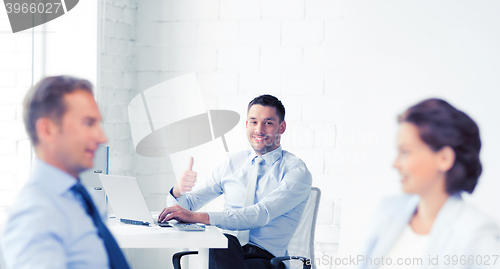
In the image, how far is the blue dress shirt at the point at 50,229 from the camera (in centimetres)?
71

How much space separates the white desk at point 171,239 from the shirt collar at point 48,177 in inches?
32.9

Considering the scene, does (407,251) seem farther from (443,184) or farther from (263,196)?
(263,196)

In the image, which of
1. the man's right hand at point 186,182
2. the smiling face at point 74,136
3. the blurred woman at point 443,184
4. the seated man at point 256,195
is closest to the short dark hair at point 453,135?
the blurred woman at point 443,184

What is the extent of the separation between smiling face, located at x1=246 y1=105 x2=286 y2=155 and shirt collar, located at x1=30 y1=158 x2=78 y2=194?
1631 mm

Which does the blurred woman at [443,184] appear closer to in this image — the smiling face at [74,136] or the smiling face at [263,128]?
the smiling face at [74,136]

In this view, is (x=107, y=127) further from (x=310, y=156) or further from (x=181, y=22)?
(x=310, y=156)

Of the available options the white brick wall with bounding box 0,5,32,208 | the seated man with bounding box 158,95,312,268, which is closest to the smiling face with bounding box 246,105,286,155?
the seated man with bounding box 158,95,312,268

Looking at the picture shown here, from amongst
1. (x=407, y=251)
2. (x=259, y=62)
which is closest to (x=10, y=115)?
(x=259, y=62)

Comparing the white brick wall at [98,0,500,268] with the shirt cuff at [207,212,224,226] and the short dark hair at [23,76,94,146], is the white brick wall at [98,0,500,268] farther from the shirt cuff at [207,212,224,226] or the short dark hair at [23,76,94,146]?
the short dark hair at [23,76,94,146]

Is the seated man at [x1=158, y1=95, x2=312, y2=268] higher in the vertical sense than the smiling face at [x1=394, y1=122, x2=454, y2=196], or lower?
lower

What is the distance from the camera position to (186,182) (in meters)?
2.14

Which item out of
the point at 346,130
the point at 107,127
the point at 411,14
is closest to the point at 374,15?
the point at 411,14

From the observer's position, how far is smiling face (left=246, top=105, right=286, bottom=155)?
93.0 inches

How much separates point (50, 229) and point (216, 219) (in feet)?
4.22
